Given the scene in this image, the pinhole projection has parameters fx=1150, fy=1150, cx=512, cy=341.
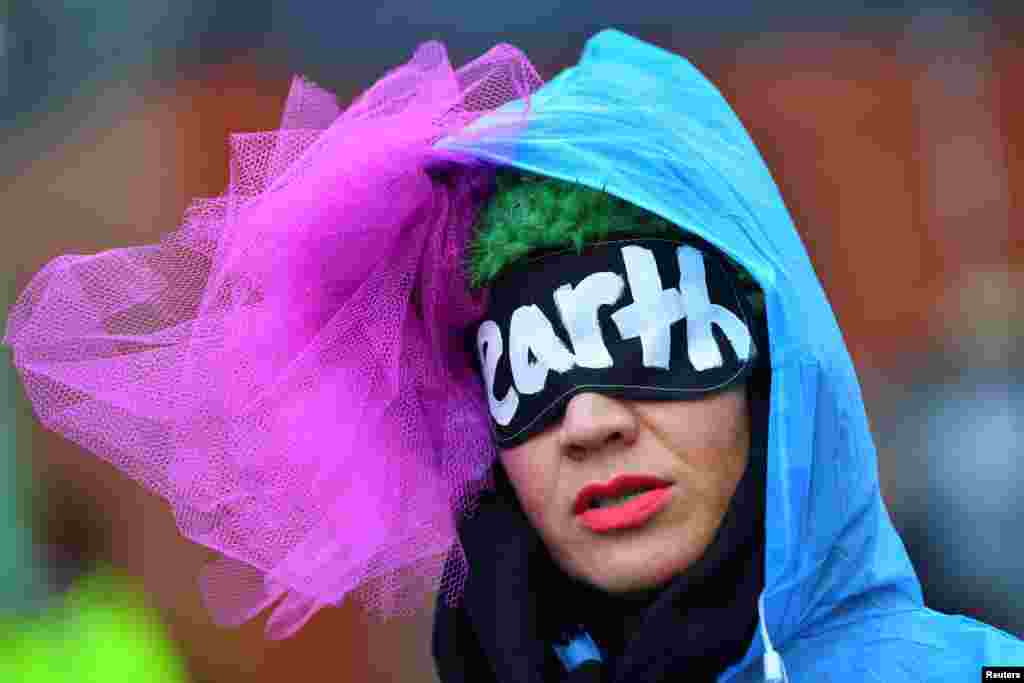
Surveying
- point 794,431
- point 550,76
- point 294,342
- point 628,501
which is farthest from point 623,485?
point 550,76

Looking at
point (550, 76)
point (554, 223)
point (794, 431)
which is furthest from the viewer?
point (550, 76)

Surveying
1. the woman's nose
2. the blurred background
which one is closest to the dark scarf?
the woman's nose

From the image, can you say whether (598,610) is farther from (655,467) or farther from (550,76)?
(550,76)

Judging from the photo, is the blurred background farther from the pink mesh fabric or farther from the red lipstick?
the red lipstick

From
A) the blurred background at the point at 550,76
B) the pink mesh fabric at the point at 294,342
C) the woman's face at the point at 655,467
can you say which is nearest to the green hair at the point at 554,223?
the pink mesh fabric at the point at 294,342

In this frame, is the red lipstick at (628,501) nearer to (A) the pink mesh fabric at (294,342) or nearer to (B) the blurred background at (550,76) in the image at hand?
(A) the pink mesh fabric at (294,342)

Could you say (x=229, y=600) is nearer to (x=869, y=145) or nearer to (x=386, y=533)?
(x=386, y=533)

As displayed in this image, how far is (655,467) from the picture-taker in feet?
4.22

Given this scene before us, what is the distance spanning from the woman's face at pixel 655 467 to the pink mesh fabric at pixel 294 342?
0.21 m

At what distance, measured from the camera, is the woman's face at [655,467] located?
128 centimetres

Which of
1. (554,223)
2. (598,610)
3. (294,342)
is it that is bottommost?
(598,610)

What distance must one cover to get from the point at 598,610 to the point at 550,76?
5.91 feet

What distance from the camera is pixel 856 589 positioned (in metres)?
1.29

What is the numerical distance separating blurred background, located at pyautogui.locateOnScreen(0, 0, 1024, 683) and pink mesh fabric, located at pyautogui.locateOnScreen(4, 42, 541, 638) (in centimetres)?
156
